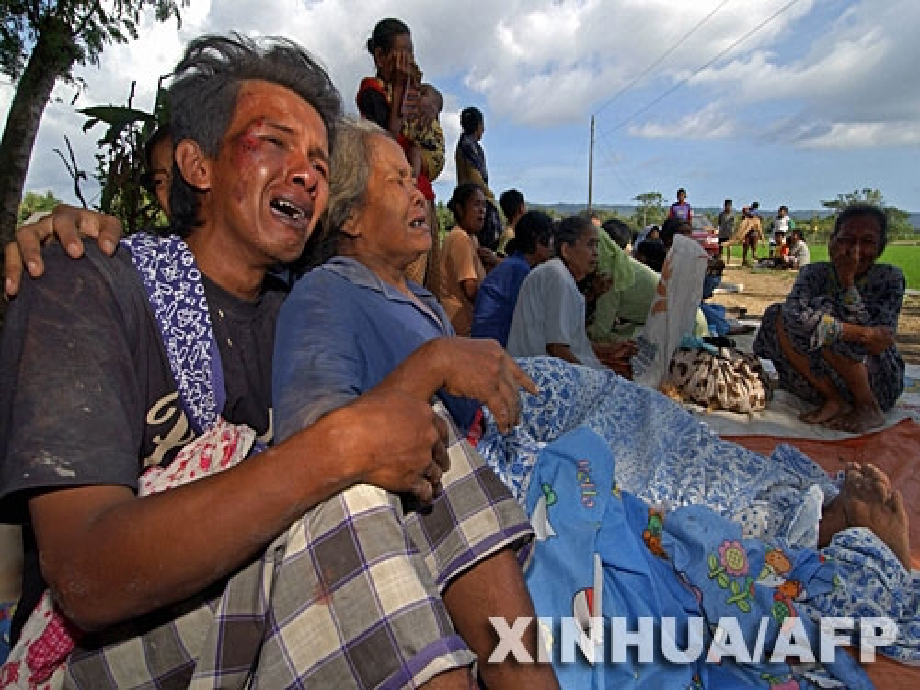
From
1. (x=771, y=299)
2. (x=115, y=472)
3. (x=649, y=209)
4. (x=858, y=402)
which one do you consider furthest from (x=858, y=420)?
(x=649, y=209)

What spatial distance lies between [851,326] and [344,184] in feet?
13.9

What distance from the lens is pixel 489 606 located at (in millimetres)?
1488

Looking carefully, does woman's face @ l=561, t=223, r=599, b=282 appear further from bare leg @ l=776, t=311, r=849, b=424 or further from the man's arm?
the man's arm

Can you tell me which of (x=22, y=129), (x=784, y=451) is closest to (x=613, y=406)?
(x=784, y=451)

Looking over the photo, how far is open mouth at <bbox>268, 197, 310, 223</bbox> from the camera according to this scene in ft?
5.26

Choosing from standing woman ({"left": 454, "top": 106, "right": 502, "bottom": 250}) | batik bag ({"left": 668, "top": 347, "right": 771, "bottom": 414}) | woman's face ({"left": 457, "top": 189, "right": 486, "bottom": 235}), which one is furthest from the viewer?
standing woman ({"left": 454, "top": 106, "right": 502, "bottom": 250})

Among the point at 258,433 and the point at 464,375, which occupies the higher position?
the point at 464,375

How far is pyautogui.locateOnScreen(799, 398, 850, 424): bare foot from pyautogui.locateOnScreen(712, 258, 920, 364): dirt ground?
118 inches

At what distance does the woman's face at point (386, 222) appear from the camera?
2145 mm

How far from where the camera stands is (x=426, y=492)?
1312 mm

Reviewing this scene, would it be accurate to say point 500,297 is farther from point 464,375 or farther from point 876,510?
point 464,375

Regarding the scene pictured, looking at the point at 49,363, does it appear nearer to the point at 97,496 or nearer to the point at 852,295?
the point at 97,496

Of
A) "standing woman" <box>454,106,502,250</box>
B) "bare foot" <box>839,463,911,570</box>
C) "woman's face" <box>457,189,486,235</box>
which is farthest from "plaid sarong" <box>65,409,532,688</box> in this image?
"standing woman" <box>454,106,502,250</box>

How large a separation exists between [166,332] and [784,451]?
303 centimetres
